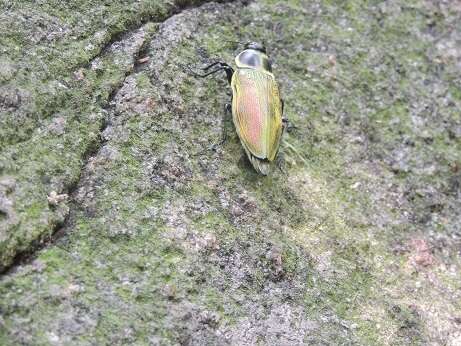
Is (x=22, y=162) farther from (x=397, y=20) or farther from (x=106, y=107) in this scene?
(x=397, y=20)

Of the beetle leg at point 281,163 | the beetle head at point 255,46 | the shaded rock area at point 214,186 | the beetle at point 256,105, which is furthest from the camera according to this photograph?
the beetle head at point 255,46

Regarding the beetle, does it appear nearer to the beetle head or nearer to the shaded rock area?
the beetle head

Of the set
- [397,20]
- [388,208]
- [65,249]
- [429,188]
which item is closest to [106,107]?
[65,249]

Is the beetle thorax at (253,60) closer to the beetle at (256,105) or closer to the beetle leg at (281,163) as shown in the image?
the beetle at (256,105)

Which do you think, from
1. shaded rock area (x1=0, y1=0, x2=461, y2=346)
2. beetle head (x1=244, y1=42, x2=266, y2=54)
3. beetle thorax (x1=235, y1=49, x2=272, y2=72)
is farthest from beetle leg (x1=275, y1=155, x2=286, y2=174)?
beetle head (x1=244, y1=42, x2=266, y2=54)

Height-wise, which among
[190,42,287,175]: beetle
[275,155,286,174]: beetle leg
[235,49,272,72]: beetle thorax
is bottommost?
[275,155,286,174]: beetle leg

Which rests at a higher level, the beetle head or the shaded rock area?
the beetle head

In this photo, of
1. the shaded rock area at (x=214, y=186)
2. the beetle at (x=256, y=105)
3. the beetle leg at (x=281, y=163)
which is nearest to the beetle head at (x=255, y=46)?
the beetle at (x=256, y=105)
